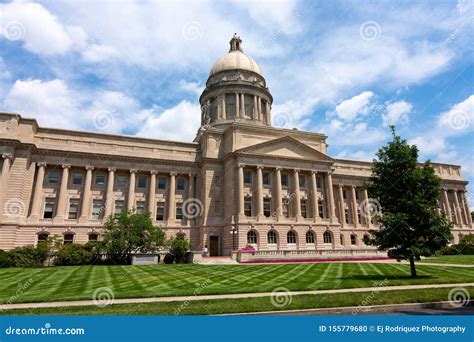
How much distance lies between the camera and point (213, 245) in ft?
153

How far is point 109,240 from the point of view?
1377 inches

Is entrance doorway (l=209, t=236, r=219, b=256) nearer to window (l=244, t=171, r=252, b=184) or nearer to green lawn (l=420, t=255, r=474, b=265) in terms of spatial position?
window (l=244, t=171, r=252, b=184)

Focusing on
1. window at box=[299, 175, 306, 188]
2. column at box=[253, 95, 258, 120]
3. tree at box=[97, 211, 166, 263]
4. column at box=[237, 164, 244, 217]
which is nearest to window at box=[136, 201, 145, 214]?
tree at box=[97, 211, 166, 263]

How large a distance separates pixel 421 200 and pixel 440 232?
235cm

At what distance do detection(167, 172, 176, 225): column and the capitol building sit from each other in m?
0.16

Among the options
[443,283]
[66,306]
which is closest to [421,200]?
[443,283]

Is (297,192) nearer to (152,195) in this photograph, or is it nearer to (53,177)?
(152,195)

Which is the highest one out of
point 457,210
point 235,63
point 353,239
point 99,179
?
point 235,63

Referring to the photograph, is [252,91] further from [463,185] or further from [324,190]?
[463,185]

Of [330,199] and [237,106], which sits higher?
[237,106]

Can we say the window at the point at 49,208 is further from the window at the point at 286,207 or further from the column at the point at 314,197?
the column at the point at 314,197

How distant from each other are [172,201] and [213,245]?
962cm

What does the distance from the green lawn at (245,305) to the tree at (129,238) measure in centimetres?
2511

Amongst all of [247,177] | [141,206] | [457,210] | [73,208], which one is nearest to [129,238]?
[141,206]
